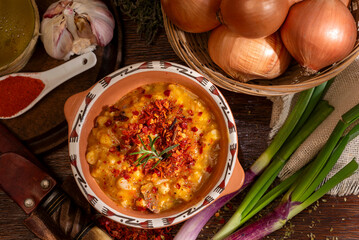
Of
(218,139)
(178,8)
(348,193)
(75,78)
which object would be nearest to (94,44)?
(75,78)

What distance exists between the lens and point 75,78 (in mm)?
2143

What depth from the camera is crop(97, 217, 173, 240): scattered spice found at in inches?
82.9

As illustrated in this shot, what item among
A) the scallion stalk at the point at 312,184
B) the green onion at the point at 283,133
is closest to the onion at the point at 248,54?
the green onion at the point at 283,133

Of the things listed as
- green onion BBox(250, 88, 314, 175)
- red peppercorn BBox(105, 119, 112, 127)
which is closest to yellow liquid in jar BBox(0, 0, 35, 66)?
red peppercorn BBox(105, 119, 112, 127)

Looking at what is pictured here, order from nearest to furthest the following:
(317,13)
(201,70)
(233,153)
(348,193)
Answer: (317,13)
(233,153)
(201,70)
(348,193)

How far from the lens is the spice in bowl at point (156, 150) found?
5.83ft

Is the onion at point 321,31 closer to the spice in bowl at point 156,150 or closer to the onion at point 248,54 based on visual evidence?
the onion at point 248,54

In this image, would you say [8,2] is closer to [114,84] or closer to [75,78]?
[75,78]

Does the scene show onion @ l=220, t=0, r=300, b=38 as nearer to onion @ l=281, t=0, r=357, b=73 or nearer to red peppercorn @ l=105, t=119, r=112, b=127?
onion @ l=281, t=0, r=357, b=73

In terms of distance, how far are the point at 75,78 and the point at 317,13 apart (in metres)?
1.36

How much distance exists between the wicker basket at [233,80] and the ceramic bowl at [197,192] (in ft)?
0.32

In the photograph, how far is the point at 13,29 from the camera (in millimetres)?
2066

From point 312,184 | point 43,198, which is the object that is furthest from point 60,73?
point 312,184

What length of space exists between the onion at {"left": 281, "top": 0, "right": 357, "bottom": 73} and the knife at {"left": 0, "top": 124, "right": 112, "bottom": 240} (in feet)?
4.71
